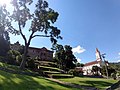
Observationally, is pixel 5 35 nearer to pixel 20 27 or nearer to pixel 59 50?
pixel 20 27

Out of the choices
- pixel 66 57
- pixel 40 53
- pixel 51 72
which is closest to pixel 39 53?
pixel 40 53

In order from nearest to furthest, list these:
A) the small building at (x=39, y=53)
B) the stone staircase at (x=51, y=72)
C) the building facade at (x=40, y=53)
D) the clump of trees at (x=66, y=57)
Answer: the stone staircase at (x=51, y=72) → the clump of trees at (x=66, y=57) → the building facade at (x=40, y=53) → the small building at (x=39, y=53)

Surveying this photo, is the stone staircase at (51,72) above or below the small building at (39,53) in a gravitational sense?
below

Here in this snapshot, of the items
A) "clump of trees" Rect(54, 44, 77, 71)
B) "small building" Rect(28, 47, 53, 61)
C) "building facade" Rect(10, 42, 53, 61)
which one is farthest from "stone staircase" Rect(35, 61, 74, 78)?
"small building" Rect(28, 47, 53, 61)

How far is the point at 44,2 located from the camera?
168 feet

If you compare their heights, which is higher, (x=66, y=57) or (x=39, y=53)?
(x=39, y=53)

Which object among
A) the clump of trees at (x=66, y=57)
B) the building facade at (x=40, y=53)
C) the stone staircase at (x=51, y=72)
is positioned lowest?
the stone staircase at (x=51, y=72)

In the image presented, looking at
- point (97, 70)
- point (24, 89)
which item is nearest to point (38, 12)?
point (24, 89)

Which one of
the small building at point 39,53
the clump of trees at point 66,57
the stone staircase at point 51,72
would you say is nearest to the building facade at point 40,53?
the small building at point 39,53

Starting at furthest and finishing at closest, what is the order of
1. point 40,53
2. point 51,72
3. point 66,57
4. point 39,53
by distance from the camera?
point 39,53, point 40,53, point 66,57, point 51,72

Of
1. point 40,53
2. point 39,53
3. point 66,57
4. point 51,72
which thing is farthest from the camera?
point 39,53

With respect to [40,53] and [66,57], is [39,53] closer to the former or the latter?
[40,53]

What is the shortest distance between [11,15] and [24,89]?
87.7ft

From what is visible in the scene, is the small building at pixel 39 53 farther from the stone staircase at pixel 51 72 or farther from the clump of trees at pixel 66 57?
the stone staircase at pixel 51 72
